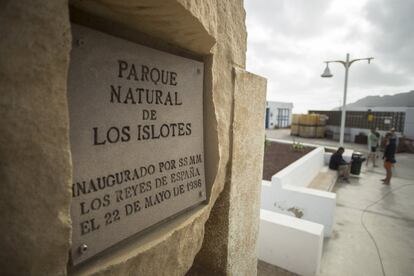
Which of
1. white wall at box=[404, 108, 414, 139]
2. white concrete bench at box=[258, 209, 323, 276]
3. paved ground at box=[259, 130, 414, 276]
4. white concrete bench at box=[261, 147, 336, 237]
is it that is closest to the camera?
white concrete bench at box=[258, 209, 323, 276]

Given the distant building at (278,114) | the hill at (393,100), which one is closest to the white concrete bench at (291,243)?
the distant building at (278,114)

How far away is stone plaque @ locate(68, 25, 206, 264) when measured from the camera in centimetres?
85

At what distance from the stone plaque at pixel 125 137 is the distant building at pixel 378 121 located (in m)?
21.1

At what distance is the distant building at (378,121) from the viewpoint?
17.5m

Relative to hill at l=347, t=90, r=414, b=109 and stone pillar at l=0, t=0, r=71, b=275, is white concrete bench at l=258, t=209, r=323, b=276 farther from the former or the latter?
hill at l=347, t=90, r=414, b=109

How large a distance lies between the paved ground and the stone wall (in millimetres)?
2605

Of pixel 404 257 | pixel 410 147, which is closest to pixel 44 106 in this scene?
pixel 404 257

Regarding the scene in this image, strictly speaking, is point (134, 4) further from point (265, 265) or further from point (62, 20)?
point (265, 265)

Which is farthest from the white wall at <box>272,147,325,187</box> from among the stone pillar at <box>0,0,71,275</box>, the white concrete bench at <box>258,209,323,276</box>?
the stone pillar at <box>0,0,71,275</box>

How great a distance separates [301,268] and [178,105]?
337cm

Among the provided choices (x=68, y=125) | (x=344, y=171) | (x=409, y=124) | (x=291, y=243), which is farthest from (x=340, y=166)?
(x=409, y=124)

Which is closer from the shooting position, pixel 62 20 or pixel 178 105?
pixel 62 20

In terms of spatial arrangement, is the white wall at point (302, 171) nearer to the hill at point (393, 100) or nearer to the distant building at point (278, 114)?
the distant building at point (278, 114)

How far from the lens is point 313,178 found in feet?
27.2
